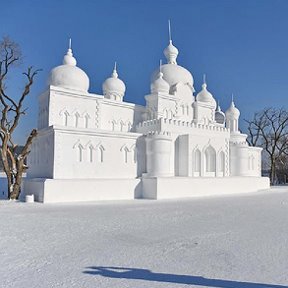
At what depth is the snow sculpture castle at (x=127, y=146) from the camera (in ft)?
56.1

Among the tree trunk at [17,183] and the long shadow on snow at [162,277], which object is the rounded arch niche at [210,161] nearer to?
the tree trunk at [17,183]

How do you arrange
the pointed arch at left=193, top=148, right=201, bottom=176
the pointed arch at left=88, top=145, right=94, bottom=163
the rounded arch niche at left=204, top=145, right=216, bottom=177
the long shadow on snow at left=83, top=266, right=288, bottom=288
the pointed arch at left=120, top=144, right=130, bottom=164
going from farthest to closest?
1. the rounded arch niche at left=204, top=145, right=216, bottom=177
2. the pointed arch at left=193, top=148, right=201, bottom=176
3. the pointed arch at left=120, top=144, right=130, bottom=164
4. the pointed arch at left=88, top=145, right=94, bottom=163
5. the long shadow on snow at left=83, top=266, right=288, bottom=288

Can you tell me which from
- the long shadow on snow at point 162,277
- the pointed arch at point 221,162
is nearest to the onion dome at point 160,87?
the pointed arch at point 221,162

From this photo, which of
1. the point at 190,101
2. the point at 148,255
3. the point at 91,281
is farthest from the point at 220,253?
the point at 190,101

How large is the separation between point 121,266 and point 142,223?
416 centimetres

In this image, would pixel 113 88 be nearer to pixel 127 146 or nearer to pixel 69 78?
pixel 69 78

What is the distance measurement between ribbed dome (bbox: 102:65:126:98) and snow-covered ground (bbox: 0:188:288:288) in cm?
1783

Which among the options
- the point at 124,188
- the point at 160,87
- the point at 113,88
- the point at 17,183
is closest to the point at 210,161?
the point at 160,87

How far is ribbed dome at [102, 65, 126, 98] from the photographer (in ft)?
86.7

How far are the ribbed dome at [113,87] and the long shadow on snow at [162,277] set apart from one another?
22.6 metres

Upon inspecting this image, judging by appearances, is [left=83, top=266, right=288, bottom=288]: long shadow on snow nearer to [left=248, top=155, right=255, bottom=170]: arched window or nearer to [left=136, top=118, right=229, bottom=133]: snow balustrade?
[left=136, top=118, right=229, bottom=133]: snow balustrade

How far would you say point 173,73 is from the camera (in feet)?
89.6

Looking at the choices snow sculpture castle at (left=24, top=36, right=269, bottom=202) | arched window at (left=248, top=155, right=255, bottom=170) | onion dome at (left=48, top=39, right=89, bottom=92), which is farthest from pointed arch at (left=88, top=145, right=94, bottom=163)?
arched window at (left=248, top=155, right=255, bottom=170)

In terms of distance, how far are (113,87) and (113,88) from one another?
0.10 m
